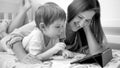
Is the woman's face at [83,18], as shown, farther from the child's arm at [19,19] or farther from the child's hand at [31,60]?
the child's arm at [19,19]

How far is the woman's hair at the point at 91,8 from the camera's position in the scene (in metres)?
0.96

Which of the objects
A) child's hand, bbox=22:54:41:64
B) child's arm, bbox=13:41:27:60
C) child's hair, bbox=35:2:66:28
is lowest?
child's hand, bbox=22:54:41:64

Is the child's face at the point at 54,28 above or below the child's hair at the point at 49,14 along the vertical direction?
below

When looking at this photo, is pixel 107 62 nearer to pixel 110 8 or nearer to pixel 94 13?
pixel 94 13

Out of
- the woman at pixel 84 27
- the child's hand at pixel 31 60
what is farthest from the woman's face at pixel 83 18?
the child's hand at pixel 31 60

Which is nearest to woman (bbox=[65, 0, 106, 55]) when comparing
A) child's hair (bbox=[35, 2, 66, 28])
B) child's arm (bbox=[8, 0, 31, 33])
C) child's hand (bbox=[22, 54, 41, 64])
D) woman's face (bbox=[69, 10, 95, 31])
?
woman's face (bbox=[69, 10, 95, 31])

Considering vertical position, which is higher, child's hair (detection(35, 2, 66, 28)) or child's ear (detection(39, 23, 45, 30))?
child's hair (detection(35, 2, 66, 28))

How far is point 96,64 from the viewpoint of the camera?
0.74 m

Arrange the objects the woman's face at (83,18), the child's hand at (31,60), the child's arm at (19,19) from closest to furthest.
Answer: the child's hand at (31,60) < the woman's face at (83,18) < the child's arm at (19,19)

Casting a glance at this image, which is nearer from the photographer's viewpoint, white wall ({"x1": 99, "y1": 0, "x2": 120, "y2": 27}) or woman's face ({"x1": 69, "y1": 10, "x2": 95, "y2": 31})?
woman's face ({"x1": 69, "y1": 10, "x2": 95, "y2": 31})

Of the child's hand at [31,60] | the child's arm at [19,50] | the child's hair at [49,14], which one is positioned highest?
the child's hair at [49,14]

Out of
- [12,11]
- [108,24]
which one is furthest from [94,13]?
[12,11]

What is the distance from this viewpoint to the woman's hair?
958 mm

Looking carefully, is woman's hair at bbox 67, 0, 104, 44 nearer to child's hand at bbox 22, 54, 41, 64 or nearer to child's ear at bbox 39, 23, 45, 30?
child's ear at bbox 39, 23, 45, 30
